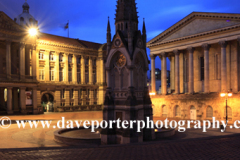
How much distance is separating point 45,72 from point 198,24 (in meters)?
37.6

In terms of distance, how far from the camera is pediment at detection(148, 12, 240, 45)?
4069 cm

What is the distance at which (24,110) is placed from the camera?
50.8 metres

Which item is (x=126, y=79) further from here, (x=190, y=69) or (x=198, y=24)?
(x=198, y=24)

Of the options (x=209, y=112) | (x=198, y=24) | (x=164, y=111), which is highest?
(x=198, y=24)

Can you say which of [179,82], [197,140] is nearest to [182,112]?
[179,82]

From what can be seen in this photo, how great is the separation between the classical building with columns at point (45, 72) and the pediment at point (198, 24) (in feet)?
81.2

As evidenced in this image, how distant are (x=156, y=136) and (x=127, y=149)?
7179mm

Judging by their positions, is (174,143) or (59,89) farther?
(59,89)

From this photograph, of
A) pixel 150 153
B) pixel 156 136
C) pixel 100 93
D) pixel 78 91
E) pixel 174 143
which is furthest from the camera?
pixel 100 93

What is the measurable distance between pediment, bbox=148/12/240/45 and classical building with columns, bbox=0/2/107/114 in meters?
24.7

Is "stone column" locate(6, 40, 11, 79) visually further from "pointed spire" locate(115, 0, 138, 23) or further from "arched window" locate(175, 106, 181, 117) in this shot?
"pointed spire" locate(115, 0, 138, 23)

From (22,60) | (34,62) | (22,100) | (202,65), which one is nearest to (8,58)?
(22,60)

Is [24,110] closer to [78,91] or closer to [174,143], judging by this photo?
[78,91]

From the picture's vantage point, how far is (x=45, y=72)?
5988 cm
